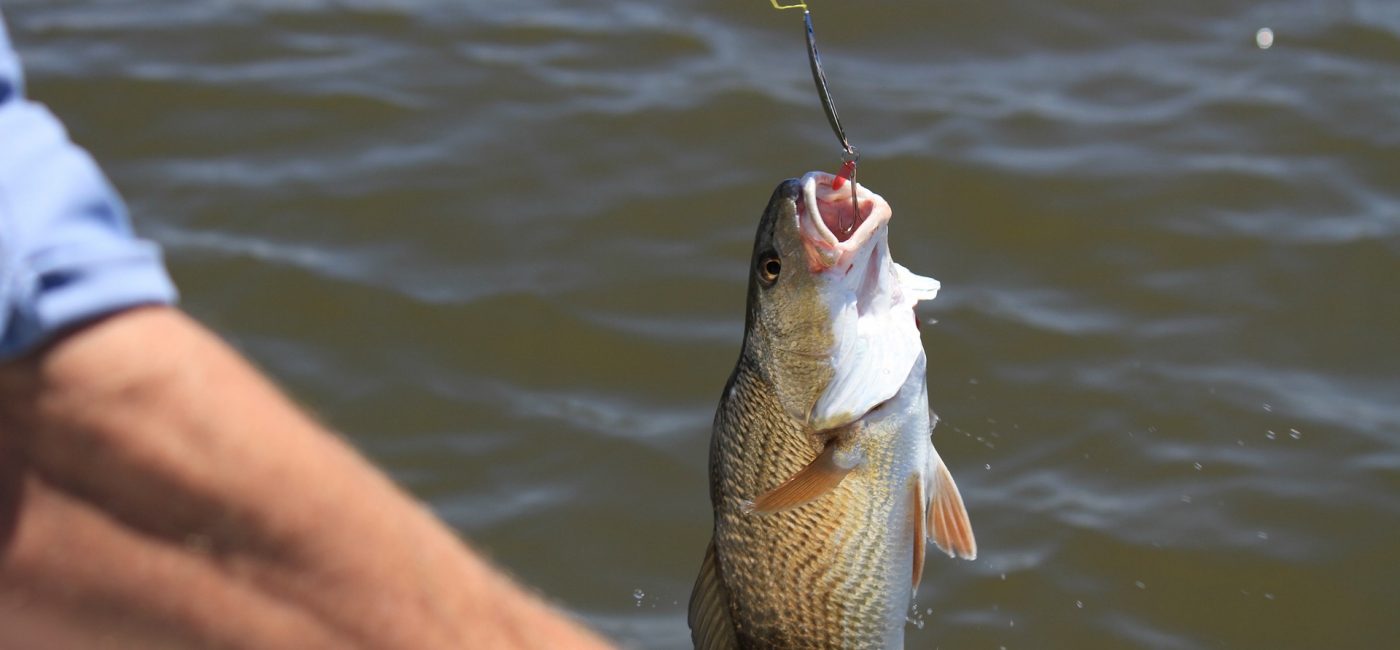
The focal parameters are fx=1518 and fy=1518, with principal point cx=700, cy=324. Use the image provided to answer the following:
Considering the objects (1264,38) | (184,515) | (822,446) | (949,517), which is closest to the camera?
(184,515)

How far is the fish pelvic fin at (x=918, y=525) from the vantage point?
2.91 m

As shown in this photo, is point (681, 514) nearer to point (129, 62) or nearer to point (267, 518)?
point (267, 518)

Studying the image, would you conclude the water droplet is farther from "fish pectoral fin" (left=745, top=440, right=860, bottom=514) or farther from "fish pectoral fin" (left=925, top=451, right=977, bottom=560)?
"fish pectoral fin" (left=745, top=440, right=860, bottom=514)

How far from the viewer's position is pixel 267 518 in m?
1.38

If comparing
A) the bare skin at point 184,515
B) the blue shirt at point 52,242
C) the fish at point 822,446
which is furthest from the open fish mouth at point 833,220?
the blue shirt at point 52,242

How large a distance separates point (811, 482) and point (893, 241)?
3.06 meters

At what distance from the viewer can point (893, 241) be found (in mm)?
5707

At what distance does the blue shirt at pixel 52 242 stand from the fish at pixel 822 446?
1.67 meters

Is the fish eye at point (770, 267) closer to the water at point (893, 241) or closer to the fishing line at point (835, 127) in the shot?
the fishing line at point (835, 127)

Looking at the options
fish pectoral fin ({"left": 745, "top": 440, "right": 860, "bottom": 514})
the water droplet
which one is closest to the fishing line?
fish pectoral fin ({"left": 745, "top": 440, "right": 860, "bottom": 514})

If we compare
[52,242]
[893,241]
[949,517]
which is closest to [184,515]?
[52,242]

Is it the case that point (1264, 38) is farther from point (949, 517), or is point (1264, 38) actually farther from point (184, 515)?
point (184, 515)

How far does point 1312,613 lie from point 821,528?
2124mm

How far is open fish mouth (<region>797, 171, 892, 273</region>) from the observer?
2861 millimetres
